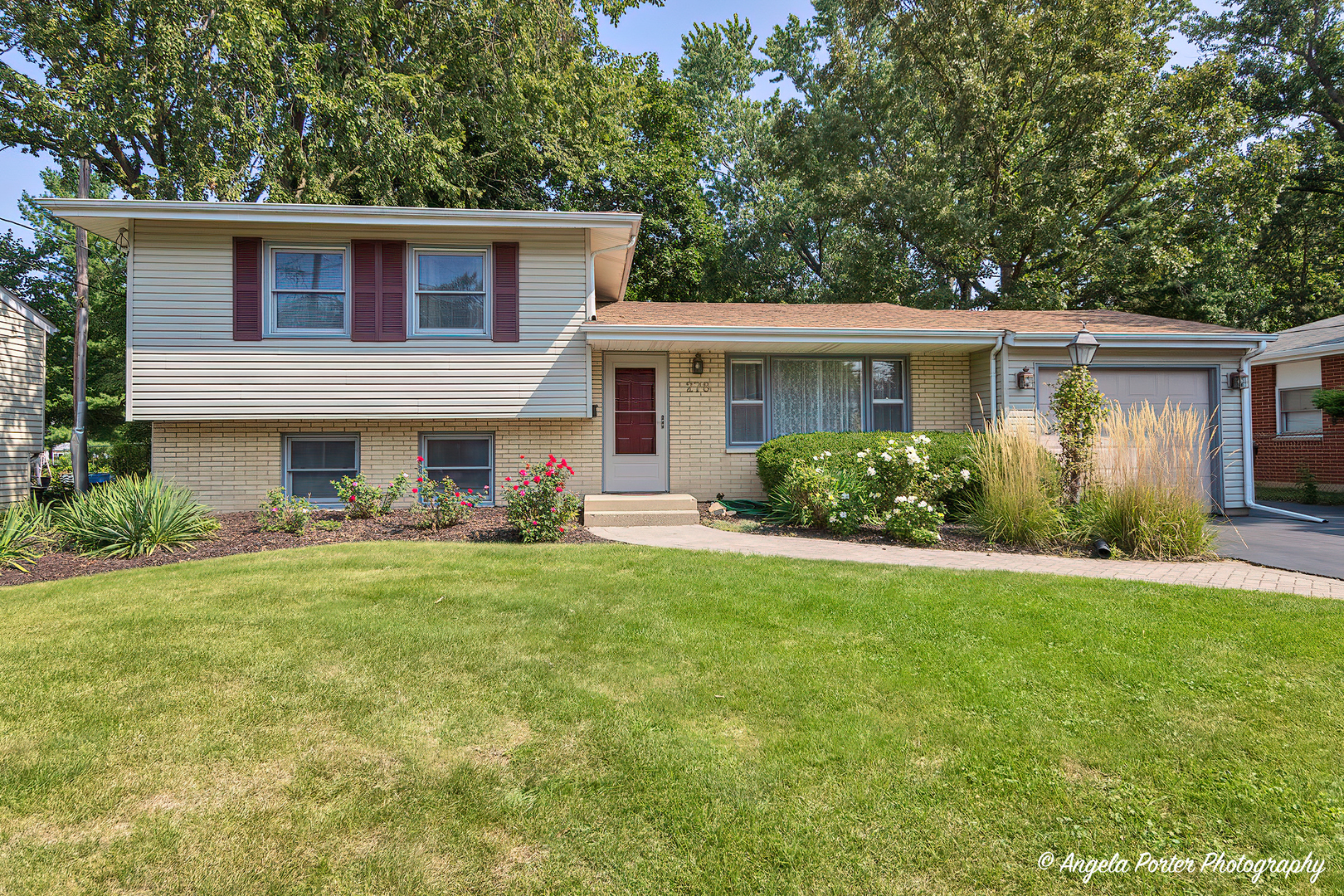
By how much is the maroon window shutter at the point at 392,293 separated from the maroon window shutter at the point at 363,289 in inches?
3.4

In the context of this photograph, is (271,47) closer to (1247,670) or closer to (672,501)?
(672,501)

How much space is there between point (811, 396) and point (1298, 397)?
37.0 ft

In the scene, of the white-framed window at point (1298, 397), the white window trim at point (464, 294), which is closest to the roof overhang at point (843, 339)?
the white window trim at point (464, 294)

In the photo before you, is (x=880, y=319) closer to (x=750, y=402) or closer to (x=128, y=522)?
(x=750, y=402)

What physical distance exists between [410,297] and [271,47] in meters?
9.29

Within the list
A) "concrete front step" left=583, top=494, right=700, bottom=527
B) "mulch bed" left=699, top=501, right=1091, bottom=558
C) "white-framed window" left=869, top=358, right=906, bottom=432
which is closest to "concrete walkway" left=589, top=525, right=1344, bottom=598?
"mulch bed" left=699, top=501, right=1091, bottom=558

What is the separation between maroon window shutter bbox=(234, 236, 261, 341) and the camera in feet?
30.2

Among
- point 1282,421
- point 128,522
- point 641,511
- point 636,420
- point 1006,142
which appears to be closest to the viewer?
point 128,522

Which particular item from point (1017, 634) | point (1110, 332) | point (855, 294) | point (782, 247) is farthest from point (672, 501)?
point (782, 247)

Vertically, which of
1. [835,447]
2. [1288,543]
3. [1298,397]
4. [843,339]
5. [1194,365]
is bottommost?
[1288,543]

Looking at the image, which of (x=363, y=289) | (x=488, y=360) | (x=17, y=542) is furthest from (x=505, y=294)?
(x=17, y=542)

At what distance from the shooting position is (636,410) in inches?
416

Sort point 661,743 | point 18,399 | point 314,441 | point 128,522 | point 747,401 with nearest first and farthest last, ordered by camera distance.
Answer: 1. point 661,743
2. point 128,522
3. point 314,441
4. point 747,401
5. point 18,399

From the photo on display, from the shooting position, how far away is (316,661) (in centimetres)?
360
